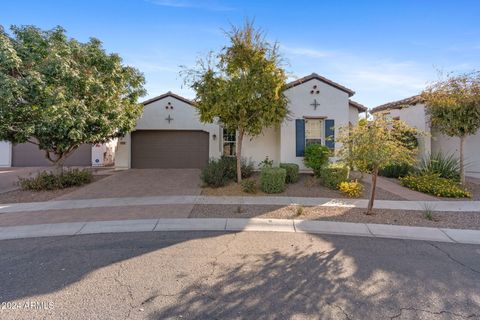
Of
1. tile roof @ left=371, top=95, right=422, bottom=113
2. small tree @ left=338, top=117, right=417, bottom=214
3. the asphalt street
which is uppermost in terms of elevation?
tile roof @ left=371, top=95, right=422, bottom=113

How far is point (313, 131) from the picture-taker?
42.5 feet

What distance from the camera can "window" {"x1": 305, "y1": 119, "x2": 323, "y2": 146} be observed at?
1291cm

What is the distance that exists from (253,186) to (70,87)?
724cm

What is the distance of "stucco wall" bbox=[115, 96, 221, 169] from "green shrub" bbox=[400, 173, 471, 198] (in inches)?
383

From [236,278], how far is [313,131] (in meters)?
10.1

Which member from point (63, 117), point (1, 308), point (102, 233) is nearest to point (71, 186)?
point (63, 117)

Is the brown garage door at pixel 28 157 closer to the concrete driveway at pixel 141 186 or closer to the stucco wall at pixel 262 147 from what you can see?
the concrete driveway at pixel 141 186

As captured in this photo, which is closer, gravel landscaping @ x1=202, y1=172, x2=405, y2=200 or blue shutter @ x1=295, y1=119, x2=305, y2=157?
gravel landscaping @ x1=202, y1=172, x2=405, y2=200

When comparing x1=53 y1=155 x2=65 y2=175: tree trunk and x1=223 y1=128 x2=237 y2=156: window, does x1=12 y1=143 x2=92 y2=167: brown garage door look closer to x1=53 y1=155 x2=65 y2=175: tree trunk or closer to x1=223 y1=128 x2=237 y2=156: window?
x1=53 y1=155 x2=65 y2=175: tree trunk

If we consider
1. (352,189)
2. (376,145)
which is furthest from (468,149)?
(376,145)

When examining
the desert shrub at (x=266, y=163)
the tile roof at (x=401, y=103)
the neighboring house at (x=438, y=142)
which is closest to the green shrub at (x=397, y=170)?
the neighboring house at (x=438, y=142)

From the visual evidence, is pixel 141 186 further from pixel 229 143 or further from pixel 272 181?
pixel 229 143

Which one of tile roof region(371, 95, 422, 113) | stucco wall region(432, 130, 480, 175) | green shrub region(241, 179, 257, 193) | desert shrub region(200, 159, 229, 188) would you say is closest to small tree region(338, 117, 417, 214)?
green shrub region(241, 179, 257, 193)

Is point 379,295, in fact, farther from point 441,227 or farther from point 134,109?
point 134,109
